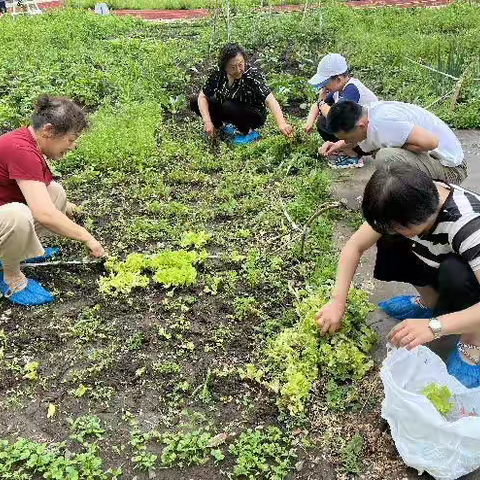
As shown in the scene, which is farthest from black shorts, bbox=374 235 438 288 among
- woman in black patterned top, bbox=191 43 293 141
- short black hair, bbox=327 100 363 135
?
woman in black patterned top, bbox=191 43 293 141

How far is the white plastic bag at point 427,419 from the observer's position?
2209 mm

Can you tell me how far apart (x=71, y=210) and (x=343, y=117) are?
1996 millimetres

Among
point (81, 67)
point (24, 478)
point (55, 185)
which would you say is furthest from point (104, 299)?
point (81, 67)

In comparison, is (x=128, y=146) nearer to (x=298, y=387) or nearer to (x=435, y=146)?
(x=435, y=146)

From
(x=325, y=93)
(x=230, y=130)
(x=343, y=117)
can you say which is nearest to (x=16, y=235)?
(x=343, y=117)

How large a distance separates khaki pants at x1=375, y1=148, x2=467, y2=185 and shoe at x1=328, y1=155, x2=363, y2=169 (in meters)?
1.34

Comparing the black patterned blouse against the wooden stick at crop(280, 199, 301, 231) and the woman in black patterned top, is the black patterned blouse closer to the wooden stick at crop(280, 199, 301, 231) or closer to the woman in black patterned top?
the woman in black patterned top

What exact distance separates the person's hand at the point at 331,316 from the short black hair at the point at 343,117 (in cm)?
109

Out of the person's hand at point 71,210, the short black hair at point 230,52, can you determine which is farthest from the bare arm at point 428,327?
the short black hair at point 230,52

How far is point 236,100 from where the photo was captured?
5570mm

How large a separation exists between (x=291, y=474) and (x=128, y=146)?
3517 mm

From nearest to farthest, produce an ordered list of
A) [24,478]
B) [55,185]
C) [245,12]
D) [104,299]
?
[24,478] < [104,299] < [55,185] < [245,12]

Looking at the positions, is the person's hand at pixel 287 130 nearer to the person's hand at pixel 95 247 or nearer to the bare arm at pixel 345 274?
the person's hand at pixel 95 247

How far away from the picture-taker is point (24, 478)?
2.41 m
